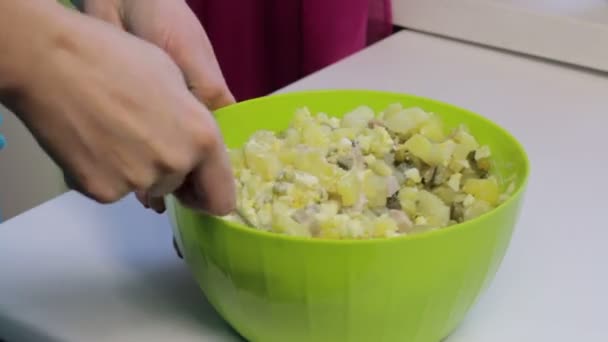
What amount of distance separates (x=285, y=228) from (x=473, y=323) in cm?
17

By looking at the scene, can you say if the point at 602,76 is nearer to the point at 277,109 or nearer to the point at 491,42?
the point at 491,42

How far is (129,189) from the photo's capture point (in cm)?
46

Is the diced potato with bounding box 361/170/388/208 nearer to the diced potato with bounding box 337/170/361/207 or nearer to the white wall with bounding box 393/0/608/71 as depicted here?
the diced potato with bounding box 337/170/361/207

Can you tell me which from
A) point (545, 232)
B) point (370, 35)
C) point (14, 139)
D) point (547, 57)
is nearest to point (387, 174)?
point (545, 232)

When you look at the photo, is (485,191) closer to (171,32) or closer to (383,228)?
Answer: (383,228)

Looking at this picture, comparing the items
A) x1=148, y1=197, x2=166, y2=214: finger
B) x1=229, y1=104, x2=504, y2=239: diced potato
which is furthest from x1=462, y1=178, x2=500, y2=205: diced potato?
x1=148, y1=197, x2=166, y2=214: finger

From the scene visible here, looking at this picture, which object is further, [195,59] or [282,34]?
[282,34]

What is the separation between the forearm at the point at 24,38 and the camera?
1.41ft

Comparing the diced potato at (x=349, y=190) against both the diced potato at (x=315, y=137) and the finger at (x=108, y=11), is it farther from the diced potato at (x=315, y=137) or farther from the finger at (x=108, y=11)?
the finger at (x=108, y=11)

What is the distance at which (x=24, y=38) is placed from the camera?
17.0 inches

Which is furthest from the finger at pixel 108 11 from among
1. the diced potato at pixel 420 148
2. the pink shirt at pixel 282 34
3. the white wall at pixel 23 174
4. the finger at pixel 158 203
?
the white wall at pixel 23 174

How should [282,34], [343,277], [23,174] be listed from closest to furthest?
1. [343,277]
2. [282,34]
3. [23,174]

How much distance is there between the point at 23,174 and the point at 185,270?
41.7 inches

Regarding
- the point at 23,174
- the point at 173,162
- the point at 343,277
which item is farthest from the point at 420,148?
the point at 23,174
